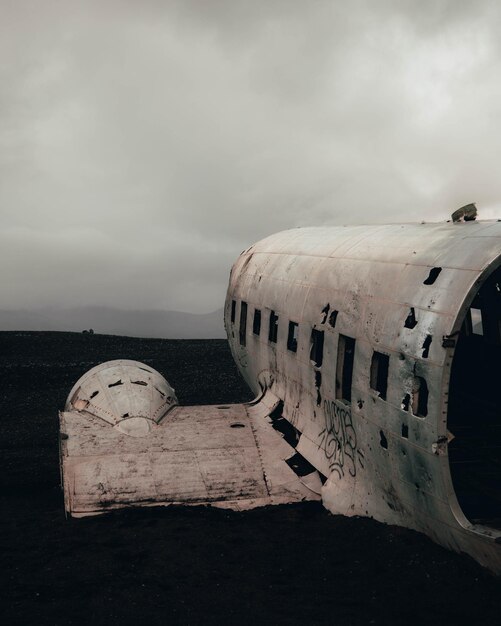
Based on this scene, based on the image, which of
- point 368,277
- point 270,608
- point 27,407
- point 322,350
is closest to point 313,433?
point 322,350

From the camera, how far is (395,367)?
11.5m

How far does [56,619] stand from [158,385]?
9.27 meters

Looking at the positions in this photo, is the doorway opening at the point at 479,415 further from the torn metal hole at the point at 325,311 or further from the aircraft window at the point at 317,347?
the torn metal hole at the point at 325,311

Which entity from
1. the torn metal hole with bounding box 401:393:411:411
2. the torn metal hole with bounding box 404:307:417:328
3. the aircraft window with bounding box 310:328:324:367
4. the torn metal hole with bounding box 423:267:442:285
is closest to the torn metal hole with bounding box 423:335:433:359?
the torn metal hole with bounding box 404:307:417:328

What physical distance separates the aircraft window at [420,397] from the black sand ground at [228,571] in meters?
2.54

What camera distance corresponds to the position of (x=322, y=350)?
49.3 ft

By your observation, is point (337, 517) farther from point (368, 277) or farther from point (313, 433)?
point (368, 277)

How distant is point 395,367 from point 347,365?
315cm

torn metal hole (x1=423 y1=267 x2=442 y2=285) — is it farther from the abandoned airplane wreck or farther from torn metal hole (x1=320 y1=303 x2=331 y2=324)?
torn metal hole (x1=320 y1=303 x2=331 y2=324)

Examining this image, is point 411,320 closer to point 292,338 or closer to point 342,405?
point 342,405

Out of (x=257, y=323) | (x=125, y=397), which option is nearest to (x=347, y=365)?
(x=257, y=323)

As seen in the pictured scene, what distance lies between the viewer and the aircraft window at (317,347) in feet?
49.4

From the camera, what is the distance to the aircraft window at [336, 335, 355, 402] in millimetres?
13910

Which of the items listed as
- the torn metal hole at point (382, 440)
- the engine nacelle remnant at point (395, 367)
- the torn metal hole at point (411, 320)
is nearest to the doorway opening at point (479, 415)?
the engine nacelle remnant at point (395, 367)
